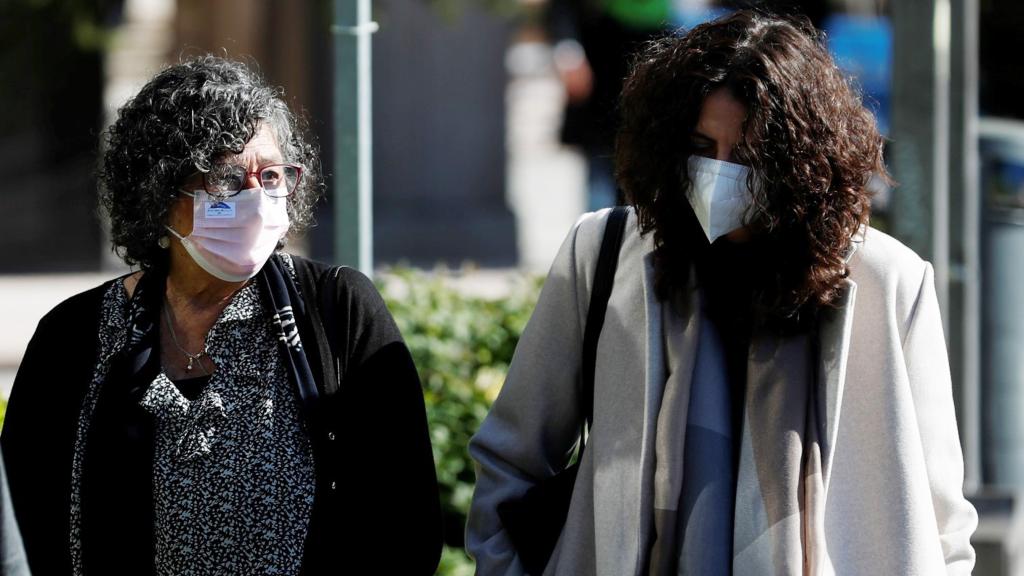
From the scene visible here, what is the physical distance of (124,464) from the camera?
2.57 meters

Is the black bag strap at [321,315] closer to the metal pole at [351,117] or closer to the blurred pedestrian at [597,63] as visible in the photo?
the metal pole at [351,117]

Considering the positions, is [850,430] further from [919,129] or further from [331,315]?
[919,129]

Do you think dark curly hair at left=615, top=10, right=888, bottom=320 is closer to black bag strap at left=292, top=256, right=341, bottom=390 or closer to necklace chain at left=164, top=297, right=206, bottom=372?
black bag strap at left=292, top=256, right=341, bottom=390

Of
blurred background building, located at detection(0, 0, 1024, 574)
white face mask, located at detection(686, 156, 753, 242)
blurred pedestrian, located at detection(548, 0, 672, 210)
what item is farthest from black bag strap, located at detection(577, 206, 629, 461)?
blurred pedestrian, located at detection(548, 0, 672, 210)

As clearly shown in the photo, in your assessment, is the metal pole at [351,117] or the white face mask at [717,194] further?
the metal pole at [351,117]

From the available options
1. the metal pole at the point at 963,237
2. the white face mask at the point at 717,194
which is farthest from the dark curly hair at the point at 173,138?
the metal pole at the point at 963,237

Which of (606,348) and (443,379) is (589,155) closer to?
(443,379)

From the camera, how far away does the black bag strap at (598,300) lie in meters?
2.67

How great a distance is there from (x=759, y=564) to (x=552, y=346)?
0.54 m

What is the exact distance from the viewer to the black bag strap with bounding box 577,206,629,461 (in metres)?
2.67

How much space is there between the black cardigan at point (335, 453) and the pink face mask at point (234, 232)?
0.48 ft

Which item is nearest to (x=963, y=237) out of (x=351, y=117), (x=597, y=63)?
(x=351, y=117)

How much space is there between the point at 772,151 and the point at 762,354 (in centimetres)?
33

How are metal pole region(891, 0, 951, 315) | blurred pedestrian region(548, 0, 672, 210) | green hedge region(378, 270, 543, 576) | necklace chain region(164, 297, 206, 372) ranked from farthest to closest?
1. blurred pedestrian region(548, 0, 672, 210)
2. metal pole region(891, 0, 951, 315)
3. green hedge region(378, 270, 543, 576)
4. necklace chain region(164, 297, 206, 372)
